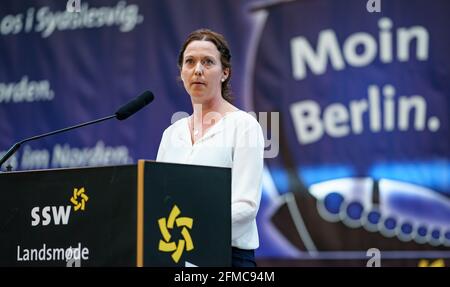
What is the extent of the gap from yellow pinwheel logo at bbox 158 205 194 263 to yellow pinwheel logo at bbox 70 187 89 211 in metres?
0.25

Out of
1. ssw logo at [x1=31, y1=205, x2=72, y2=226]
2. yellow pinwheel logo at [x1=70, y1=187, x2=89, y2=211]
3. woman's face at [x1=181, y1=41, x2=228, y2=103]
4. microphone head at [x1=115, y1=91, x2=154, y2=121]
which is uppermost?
woman's face at [x1=181, y1=41, x2=228, y2=103]

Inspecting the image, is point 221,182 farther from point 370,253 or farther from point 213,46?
point 370,253

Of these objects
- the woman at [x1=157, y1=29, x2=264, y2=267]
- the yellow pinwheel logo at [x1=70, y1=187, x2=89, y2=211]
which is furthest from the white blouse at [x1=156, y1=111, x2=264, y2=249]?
the yellow pinwheel logo at [x1=70, y1=187, x2=89, y2=211]

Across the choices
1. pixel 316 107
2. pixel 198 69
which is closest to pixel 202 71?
pixel 198 69

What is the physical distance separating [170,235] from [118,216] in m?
0.15

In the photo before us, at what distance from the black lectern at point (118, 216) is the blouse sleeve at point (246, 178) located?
0.21m

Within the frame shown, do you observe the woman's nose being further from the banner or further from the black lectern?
the banner

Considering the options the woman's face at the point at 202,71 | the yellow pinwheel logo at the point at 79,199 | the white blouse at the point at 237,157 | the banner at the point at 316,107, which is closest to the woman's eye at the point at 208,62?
the woman's face at the point at 202,71

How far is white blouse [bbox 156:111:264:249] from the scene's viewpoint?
2.84m

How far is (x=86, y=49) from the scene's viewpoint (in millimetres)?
5668

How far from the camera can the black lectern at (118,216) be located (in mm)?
2350

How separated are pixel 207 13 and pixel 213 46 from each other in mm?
2201

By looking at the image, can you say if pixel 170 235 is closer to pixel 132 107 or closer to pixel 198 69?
pixel 132 107

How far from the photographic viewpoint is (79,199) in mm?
2492
